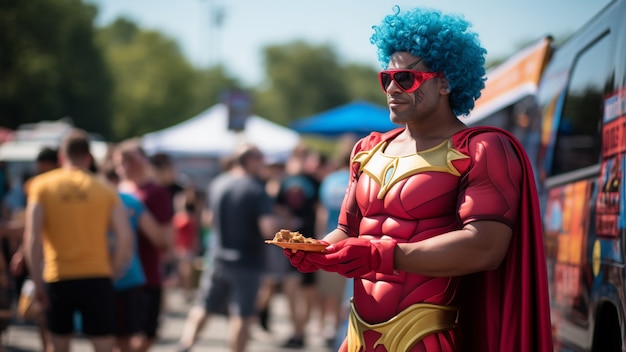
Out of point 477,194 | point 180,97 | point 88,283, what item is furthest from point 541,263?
point 180,97

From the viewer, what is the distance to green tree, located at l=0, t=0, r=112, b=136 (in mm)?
44562

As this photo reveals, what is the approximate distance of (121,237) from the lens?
7086 mm

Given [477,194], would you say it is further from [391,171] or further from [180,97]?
[180,97]

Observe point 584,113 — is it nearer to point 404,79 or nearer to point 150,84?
point 404,79

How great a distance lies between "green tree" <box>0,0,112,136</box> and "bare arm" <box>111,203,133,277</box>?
38.5 metres

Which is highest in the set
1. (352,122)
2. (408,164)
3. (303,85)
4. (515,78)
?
(303,85)

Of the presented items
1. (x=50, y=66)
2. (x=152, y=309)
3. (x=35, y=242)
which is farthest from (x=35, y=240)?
(x=50, y=66)

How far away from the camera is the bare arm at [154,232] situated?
26.4ft

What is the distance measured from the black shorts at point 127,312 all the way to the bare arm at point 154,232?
0.46 m

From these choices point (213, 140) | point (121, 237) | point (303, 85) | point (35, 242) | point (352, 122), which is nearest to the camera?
point (35, 242)

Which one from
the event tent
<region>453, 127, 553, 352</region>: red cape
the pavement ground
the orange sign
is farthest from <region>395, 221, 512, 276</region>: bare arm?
the event tent

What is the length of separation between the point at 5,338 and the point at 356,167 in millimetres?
7950

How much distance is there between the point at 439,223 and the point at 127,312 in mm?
4826

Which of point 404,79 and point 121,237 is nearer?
point 404,79
